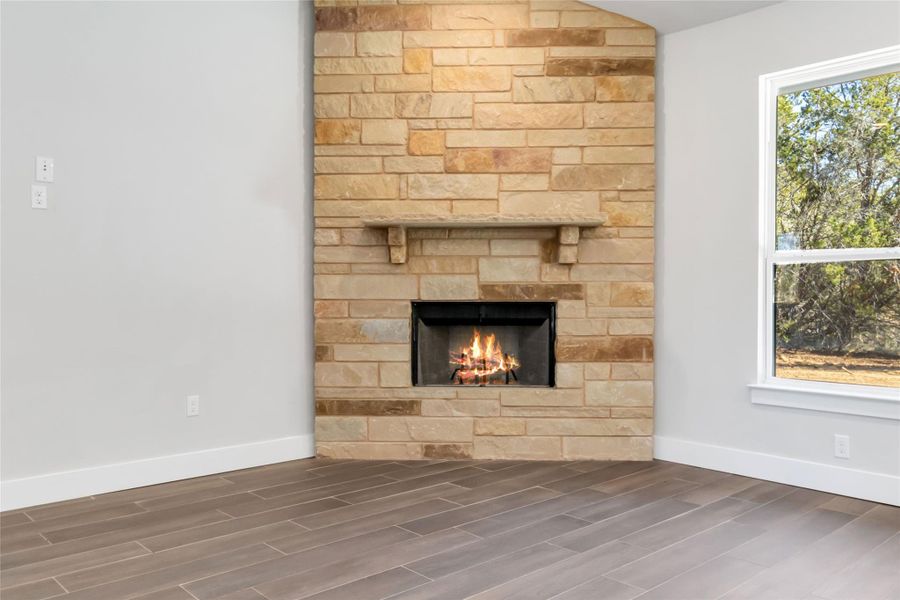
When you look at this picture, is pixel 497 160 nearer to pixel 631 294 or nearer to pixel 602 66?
pixel 602 66

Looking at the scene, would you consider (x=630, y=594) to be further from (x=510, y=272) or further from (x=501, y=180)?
(x=501, y=180)

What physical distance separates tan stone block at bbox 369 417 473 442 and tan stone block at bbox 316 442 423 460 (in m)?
0.04

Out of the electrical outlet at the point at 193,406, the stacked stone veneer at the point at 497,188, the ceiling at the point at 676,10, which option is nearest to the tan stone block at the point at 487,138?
the stacked stone veneer at the point at 497,188

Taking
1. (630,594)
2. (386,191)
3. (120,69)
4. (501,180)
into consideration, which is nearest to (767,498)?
(630,594)

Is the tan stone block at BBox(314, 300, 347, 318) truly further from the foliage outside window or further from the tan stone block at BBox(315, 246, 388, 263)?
the foliage outside window

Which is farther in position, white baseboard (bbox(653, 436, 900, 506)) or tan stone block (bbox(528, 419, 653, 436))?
tan stone block (bbox(528, 419, 653, 436))

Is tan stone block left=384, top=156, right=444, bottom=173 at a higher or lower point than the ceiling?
lower

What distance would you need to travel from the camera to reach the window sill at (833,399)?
3115mm

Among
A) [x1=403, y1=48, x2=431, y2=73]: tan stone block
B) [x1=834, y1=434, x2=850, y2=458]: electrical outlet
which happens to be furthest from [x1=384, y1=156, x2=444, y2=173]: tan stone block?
[x1=834, y1=434, x2=850, y2=458]: electrical outlet

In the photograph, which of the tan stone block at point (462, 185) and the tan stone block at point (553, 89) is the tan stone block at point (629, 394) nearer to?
the tan stone block at point (462, 185)

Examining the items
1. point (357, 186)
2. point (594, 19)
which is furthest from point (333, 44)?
point (594, 19)

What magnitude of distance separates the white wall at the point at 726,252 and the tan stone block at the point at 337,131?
5.78 feet

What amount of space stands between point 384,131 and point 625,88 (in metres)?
1.39

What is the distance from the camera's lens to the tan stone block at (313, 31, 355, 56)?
391 centimetres
